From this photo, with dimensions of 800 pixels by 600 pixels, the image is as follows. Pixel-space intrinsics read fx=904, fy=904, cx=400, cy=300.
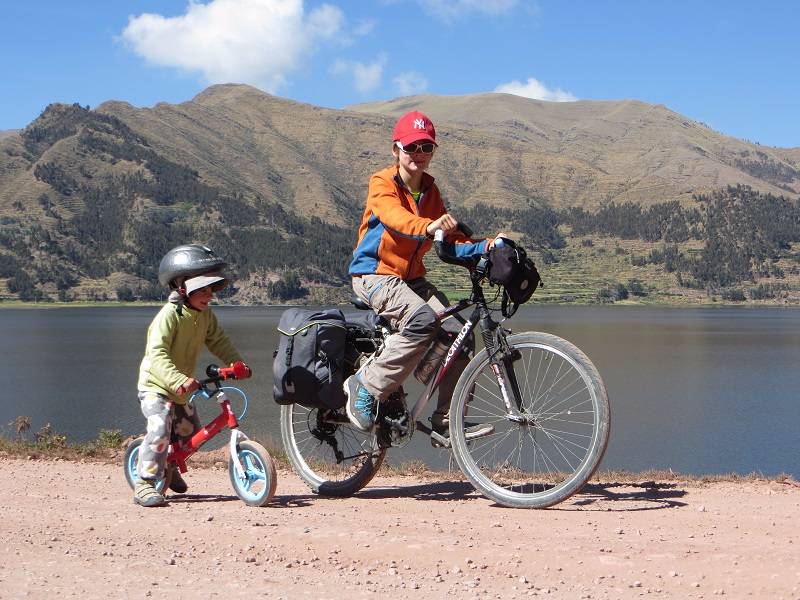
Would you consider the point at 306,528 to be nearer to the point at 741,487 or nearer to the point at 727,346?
the point at 741,487

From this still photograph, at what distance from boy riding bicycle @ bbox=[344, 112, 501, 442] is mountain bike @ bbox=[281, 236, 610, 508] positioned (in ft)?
0.45

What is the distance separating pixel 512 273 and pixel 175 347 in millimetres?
2445

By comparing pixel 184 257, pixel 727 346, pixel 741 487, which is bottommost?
pixel 727 346

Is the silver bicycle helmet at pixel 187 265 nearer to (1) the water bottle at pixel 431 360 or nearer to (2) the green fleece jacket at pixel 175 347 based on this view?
(2) the green fleece jacket at pixel 175 347

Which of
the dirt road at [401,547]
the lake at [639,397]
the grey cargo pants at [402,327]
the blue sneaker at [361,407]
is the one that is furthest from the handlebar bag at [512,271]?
the lake at [639,397]

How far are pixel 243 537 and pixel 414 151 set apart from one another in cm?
275

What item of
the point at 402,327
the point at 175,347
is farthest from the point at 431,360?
the point at 175,347

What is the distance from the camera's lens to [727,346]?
263ft

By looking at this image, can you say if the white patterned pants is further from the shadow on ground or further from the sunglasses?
the sunglasses

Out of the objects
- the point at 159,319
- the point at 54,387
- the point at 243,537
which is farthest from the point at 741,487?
the point at 54,387

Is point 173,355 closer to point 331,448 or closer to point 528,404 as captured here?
point 331,448

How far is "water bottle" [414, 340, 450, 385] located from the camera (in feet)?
20.6

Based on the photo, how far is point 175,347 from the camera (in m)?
→ 6.40

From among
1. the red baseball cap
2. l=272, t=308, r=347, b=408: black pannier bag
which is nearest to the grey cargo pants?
l=272, t=308, r=347, b=408: black pannier bag
